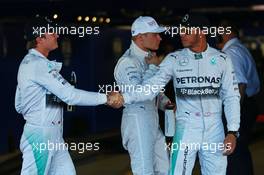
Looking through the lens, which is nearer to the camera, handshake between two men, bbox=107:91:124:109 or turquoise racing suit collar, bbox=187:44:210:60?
turquoise racing suit collar, bbox=187:44:210:60

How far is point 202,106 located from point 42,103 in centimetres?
113

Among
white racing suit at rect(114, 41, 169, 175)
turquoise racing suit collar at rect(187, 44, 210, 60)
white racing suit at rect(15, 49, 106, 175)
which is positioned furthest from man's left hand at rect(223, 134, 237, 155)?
white racing suit at rect(15, 49, 106, 175)

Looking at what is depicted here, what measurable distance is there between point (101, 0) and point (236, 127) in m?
5.18

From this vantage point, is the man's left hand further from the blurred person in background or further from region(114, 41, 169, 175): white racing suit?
the blurred person in background

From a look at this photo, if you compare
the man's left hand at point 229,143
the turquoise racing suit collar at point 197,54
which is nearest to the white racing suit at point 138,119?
the turquoise racing suit collar at point 197,54

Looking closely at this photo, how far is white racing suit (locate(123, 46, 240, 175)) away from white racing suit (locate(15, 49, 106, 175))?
26.4 inches

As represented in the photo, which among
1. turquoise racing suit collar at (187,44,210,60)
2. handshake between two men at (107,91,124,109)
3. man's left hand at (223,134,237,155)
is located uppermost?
turquoise racing suit collar at (187,44,210,60)

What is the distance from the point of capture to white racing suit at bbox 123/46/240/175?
532 centimetres

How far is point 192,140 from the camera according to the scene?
5.33 metres

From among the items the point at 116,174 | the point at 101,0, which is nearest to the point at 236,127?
the point at 116,174

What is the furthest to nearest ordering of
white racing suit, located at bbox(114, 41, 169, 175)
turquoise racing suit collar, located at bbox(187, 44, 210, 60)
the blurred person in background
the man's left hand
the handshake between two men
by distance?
the blurred person in background < white racing suit, located at bbox(114, 41, 169, 175) < the handshake between two men < turquoise racing suit collar, located at bbox(187, 44, 210, 60) < the man's left hand

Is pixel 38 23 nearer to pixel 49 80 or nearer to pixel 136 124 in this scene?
pixel 49 80

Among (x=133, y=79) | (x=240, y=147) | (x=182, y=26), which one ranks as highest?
(x=182, y=26)

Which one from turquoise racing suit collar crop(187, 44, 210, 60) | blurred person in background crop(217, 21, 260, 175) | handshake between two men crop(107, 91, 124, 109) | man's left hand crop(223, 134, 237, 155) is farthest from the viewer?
blurred person in background crop(217, 21, 260, 175)
